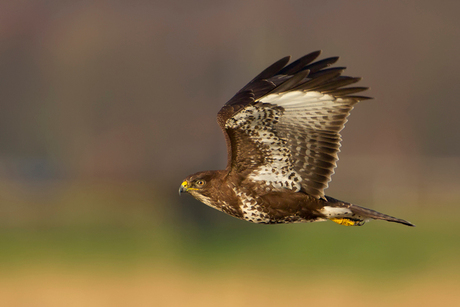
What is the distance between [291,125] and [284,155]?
36cm

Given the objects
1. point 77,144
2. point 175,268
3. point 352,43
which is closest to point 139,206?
point 175,268

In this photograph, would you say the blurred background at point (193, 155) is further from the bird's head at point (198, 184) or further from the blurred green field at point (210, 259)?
the bird's head at point (198, 184)

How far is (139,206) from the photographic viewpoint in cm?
2956

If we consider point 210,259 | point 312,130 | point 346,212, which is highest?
point 312,130

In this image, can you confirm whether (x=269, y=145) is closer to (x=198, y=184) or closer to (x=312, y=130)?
(x=312, y=130)

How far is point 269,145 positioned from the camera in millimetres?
7266

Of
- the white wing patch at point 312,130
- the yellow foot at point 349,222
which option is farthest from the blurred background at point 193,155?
the white wing patch at point 312,130

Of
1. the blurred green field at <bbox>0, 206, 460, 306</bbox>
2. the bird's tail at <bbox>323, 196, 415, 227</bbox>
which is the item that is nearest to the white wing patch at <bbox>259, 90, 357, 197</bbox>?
the bird's tail at <bbox>323, 196, 415, 227</bbox>

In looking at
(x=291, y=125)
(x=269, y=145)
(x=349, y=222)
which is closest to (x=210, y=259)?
(x=349, y=222)

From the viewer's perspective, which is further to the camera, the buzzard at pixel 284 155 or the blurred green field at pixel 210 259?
the blurred green field at pixel 210 259

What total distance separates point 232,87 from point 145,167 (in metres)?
15.0

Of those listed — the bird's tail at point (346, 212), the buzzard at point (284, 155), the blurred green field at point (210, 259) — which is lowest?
the blurred green field at point (210, 259)

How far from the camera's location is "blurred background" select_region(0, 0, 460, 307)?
19797 millimetres

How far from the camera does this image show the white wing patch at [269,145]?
22.8 ft
